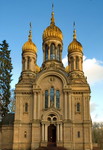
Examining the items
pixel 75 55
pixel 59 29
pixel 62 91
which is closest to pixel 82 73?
pixel 75 55

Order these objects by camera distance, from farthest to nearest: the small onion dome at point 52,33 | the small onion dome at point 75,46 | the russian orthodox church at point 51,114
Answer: the small onion dome at point 52,33 → the small onion dome at point 75,46 → the russian orthodox church at point 51,114

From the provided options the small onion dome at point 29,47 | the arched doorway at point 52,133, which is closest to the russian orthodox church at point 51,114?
the arched doorway at point 52,133

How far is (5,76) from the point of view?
35.5m

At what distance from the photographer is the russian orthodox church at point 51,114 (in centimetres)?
3020

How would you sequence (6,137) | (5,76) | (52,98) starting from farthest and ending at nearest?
(5,76), (6,137), (52,98)

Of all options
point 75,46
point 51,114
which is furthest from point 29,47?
point 51,114

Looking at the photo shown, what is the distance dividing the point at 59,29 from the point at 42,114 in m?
15.0

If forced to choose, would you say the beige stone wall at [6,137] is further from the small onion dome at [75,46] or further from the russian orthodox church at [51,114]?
the small onion dome at [75,46]

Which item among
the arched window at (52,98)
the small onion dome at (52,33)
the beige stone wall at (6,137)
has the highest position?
the small onion dome at (52,33)

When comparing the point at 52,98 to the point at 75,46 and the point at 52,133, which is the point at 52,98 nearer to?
the point at 52,133

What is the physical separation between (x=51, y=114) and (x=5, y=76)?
9.45 metres

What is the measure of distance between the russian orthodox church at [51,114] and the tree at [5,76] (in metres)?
2.87

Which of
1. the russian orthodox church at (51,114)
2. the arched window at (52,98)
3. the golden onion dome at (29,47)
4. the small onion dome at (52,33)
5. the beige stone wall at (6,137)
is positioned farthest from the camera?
the small onion dome at (52,33)

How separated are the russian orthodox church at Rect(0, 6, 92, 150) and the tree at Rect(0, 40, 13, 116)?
9.41 feet
